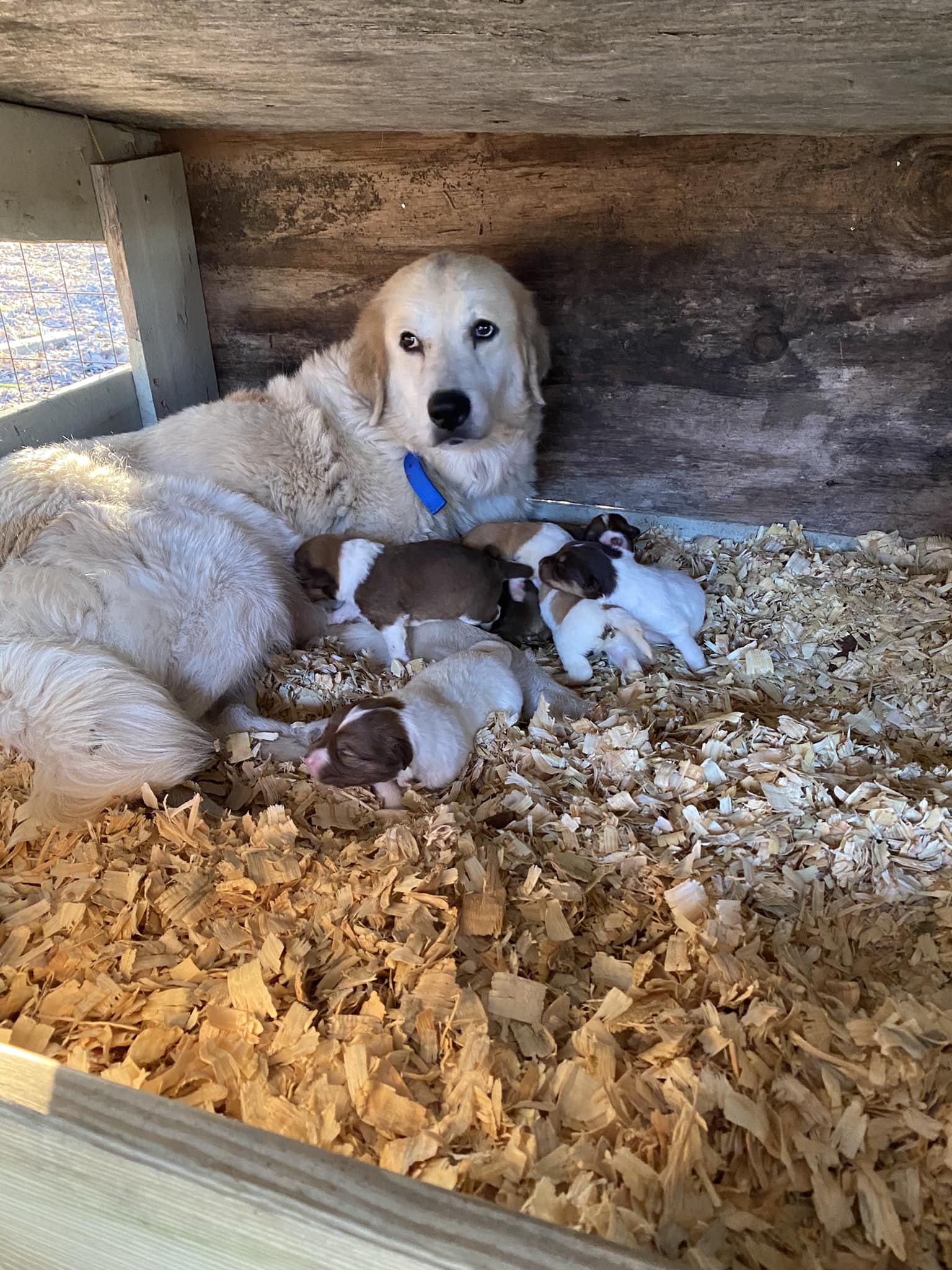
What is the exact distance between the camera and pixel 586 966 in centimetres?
182

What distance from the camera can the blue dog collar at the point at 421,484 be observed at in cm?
332

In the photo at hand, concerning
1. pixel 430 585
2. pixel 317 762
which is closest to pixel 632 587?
pixel 430 585

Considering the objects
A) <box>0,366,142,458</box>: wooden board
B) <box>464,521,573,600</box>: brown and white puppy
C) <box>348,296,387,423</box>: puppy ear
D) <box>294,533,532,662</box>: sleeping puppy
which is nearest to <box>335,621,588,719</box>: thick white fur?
<box>294,533,532,662</box>: sleeping puppy

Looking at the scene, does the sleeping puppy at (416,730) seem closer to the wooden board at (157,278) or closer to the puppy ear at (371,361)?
the puppy ear at (371,361)

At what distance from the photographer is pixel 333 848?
2.14 metres

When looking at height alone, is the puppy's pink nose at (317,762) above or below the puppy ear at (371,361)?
below

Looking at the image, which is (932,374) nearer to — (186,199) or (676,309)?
(676,309)

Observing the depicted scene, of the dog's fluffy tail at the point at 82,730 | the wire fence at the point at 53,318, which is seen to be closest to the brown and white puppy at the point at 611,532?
the dog's fluffy tail at the point at 82,730

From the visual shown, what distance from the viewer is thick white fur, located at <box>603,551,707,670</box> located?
287 cm

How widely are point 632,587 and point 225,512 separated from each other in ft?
4.98

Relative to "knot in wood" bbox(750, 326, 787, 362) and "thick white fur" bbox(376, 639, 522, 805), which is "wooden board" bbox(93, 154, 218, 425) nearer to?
"thick white fur" bbox(376, 639, 522, 805)

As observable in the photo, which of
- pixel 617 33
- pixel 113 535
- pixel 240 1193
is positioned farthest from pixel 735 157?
pixel 240 1193

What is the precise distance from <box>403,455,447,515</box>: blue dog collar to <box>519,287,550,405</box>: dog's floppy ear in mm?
559

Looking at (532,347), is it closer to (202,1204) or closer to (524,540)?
(524,540)
